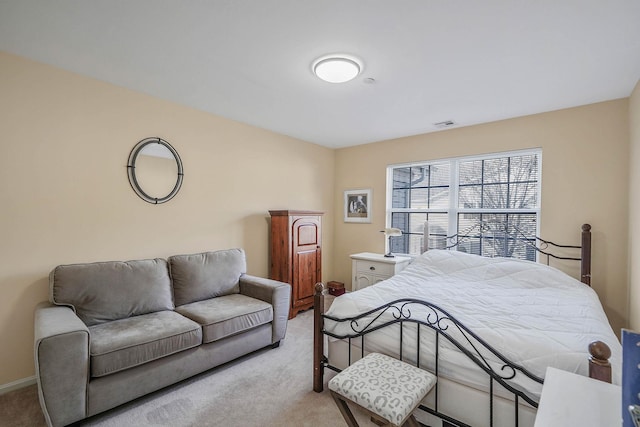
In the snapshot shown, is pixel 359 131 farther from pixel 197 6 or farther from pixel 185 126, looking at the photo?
pixel 197 6

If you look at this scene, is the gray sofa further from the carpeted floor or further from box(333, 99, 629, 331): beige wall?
box(333, 99, 629, 331): beige wall

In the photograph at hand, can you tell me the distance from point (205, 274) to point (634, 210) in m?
4.02

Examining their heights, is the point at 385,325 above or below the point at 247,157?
below

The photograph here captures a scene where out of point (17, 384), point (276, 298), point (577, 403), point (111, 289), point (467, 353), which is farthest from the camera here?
point (276, 298)

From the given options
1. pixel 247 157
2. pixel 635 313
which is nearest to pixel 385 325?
pixel 635 313

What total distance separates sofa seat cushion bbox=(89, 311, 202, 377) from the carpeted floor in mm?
333

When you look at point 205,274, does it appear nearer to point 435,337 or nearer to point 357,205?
point 435,337

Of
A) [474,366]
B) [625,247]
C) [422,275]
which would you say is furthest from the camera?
[422,275]

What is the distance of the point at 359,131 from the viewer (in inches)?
162

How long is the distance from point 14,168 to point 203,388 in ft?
7.35

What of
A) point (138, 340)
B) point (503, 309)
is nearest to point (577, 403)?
point (503, 309)

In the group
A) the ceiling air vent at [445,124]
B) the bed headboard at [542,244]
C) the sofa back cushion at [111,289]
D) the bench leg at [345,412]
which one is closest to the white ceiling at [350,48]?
the ceiling air vent at [445,124]

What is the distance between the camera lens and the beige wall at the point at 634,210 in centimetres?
242

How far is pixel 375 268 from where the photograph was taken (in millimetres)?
3949
